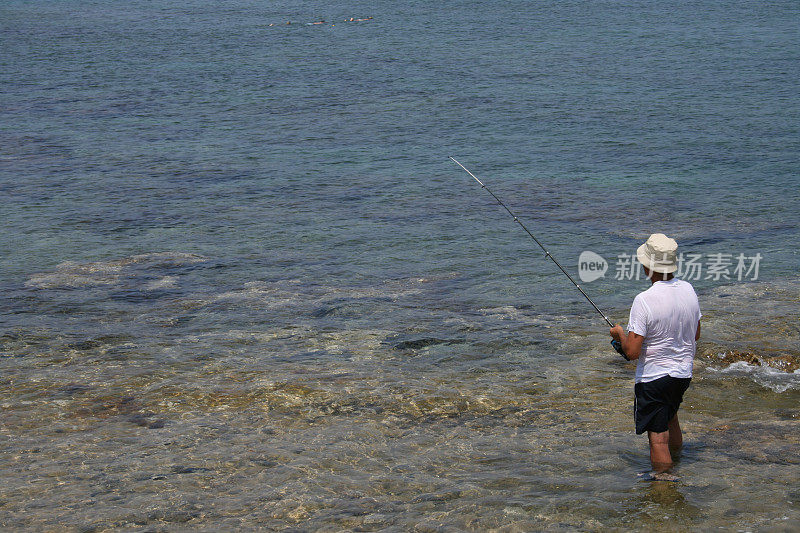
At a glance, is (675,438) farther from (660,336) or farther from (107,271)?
(107,271)

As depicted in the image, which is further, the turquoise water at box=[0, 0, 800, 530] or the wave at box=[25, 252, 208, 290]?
the wave at box=[25, 252, 208, 290]

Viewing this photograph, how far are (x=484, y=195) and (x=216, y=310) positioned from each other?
5803mm

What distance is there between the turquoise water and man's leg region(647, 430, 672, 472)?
17 centimetres

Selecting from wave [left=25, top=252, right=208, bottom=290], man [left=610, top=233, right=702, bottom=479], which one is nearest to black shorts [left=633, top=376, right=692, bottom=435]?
man [left=610, top=233, right=702, bottom=479]

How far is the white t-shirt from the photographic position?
4.57 m

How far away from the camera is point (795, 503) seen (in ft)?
14.9

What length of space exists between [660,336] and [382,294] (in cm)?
490

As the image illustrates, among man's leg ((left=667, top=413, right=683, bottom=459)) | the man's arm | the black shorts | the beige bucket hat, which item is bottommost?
man's leg ((left=667, top=413, right=683, bottom=459))

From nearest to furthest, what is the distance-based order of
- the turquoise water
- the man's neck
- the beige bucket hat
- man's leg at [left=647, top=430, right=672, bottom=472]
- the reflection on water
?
1. the beige bucket hat
2. the man's neck
3. the reflection on water
4. man's leg at [left=647, top=430, right=672, bottom=472]
5. the turquoise water

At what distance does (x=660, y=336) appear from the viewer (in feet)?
15.1

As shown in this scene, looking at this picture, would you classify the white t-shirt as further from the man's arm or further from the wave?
the wave

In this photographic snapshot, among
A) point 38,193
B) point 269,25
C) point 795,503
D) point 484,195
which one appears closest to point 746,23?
point 269,25

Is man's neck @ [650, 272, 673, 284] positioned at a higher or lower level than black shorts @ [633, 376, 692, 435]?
higher

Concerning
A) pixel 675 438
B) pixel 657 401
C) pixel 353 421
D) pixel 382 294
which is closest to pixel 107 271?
pixel 382 294
